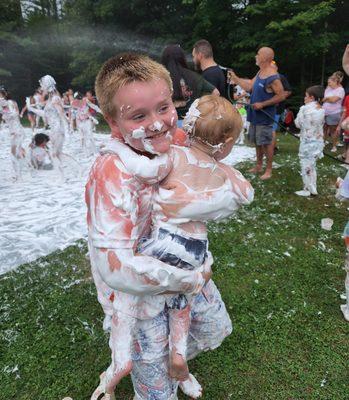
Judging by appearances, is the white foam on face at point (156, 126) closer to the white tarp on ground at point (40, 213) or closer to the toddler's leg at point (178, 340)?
the toddler's leg at point (178, 340)

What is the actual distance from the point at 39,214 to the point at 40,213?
5 cm

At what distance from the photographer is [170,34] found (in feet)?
66.2

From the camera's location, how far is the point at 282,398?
8.02 feet

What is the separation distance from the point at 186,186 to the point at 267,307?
233 centimetres

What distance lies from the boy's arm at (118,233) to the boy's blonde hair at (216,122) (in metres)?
0.41

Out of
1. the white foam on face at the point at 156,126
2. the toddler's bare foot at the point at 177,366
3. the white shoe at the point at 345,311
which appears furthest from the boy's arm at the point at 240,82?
the toddler's bare foot at the point at 177,366

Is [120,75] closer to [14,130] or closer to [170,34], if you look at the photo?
[14,130]

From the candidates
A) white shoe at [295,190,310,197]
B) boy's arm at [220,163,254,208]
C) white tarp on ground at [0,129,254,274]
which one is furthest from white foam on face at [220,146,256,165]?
boy's arm at [220,163,254,208]

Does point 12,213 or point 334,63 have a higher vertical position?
point 334,63

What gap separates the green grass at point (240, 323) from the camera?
8.39ft

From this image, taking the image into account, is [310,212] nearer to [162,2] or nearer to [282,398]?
[282,398]

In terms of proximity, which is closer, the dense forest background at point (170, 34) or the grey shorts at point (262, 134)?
the grey shorts at point (262, 134)

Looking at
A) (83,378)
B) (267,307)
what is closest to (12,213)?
(83,378)

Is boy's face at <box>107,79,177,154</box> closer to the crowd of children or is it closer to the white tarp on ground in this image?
the white tarp on ground
